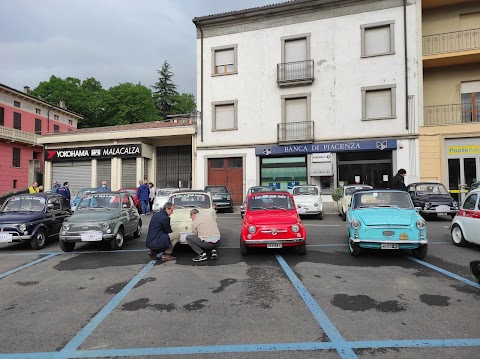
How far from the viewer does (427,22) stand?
20.1 meters

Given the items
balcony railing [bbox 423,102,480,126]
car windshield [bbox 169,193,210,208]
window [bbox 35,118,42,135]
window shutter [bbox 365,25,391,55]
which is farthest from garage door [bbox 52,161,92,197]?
balcony railing [bbox 423,102,480,126]

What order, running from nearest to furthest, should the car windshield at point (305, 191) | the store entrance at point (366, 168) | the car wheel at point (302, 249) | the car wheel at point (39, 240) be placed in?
1. the car wheel at point (302, 249)
2. the car wheel at point (39, 240)
3. the car windshield at point (305, 191)
4. the store entrance at point (366, 168)

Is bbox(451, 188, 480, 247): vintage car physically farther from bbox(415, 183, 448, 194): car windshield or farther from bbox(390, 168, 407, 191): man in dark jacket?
bbox(415, 183, 448, 194): car windshield

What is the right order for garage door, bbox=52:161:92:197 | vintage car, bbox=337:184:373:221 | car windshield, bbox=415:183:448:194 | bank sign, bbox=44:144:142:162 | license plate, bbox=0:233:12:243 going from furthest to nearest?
1. garage door, bbox=52:161:92:197
2. bank sign, bbox=44:144:142:162
3. vintage car, bbox=337:184:373:221
4. car windshield, bbox=415:183:448:194
5. license plate, bbox=0:233:12:243

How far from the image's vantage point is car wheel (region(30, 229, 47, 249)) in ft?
29.9

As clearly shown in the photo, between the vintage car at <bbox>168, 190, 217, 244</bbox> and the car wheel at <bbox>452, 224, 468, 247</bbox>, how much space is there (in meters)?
6.48

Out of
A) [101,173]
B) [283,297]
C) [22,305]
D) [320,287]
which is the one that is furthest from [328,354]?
[101,173]

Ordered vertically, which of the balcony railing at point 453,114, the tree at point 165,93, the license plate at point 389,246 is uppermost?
the tree at point 165,93

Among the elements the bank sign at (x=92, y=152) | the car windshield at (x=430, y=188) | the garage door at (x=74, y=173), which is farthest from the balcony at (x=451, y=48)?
the garage door at (x=74, y=173)

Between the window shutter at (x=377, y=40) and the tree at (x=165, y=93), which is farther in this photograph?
the tree at (x=165, y=93)

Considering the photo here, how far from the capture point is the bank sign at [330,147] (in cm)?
1914

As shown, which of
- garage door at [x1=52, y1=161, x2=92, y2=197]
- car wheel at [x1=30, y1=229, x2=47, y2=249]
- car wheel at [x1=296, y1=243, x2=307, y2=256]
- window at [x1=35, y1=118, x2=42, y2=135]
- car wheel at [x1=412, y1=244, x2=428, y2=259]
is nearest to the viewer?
car wheel at [x1=412, y1=244, x2=428, y2=259]

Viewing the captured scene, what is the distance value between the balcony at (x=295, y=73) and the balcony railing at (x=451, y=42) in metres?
6.72

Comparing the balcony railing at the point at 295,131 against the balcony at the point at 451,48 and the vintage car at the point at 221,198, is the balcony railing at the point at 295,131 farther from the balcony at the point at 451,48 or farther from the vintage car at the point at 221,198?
the balcony at the point at 451,48
